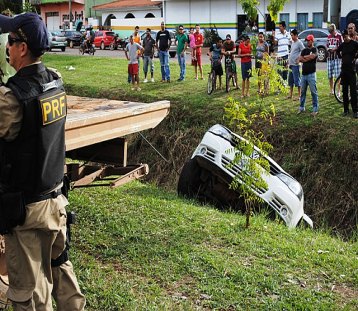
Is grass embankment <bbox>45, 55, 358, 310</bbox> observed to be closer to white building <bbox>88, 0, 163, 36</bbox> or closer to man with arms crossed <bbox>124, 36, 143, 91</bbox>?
man with arms crossed <bbox>124, 36, 143, 91</bbox>

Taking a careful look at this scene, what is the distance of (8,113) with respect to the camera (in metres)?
3.39

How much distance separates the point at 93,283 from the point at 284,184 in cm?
419

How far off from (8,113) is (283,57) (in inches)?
491

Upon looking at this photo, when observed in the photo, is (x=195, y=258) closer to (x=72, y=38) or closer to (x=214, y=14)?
(x=214, y=14)

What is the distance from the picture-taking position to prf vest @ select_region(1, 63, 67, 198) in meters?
3.47

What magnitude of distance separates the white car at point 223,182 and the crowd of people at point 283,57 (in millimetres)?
986

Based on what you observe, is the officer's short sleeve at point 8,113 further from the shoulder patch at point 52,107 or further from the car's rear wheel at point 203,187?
the car's rear wheel at point 203,187

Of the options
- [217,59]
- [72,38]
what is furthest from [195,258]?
[72,38]

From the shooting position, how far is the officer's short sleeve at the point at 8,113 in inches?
133

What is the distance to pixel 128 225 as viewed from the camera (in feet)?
20.9

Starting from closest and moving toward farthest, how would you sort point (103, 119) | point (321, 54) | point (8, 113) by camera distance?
point (8, 113), point (103, 119), point (321, 54)

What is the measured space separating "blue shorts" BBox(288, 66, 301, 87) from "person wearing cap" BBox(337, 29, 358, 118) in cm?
165

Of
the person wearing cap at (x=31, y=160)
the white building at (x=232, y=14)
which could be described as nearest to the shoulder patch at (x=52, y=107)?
the person wearing cap at (x=31, y=160)

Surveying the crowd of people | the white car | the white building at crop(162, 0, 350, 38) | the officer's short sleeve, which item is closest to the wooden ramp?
the officer's short sleeve
